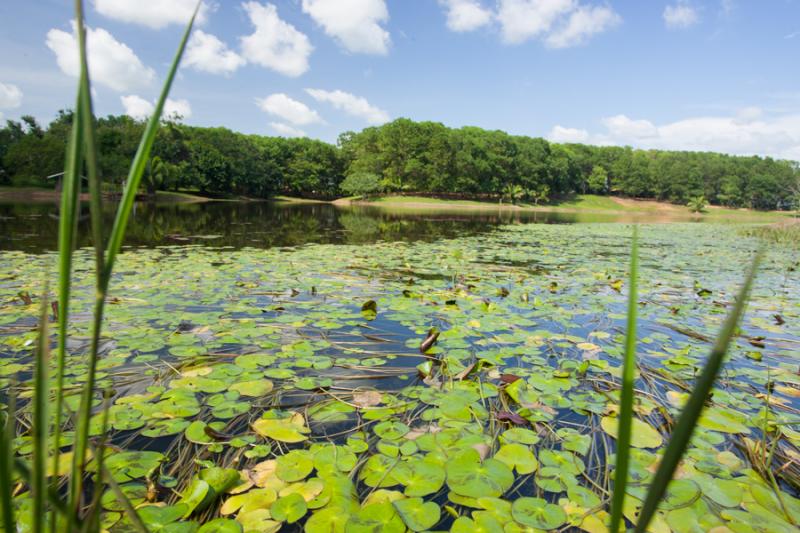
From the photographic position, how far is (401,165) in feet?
183

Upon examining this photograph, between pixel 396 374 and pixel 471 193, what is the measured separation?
56778 millimetres

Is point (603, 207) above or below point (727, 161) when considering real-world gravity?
below

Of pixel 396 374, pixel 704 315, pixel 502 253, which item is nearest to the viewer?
pixel 396 374

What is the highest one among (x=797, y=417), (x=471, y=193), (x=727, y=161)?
(x=727, y=161)

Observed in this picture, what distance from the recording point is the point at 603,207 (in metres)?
64.1

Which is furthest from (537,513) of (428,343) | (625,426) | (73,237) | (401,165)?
(401,165)

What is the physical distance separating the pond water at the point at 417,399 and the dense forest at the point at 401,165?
107 feet

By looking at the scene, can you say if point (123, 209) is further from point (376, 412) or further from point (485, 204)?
point (485, 204)

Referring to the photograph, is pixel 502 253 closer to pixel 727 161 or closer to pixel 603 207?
pixel 603 207

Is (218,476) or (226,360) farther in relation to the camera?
(226,360)

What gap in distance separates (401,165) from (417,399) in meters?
55.0

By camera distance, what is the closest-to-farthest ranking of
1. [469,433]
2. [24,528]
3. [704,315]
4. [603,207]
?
[24,528] → [469,433] → [704,315] → [603,207]

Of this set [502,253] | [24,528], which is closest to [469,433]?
[24,528]

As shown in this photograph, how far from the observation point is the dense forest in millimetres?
35906
